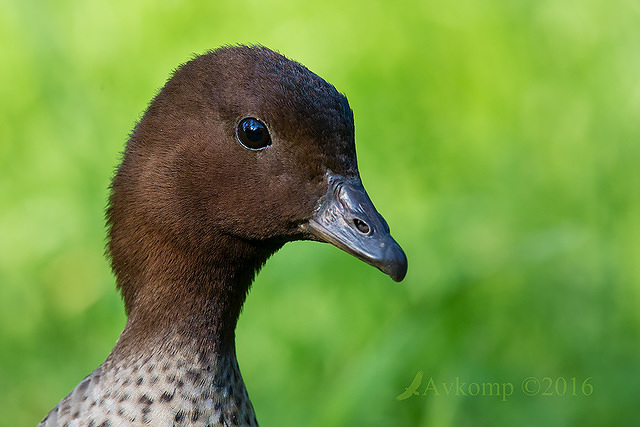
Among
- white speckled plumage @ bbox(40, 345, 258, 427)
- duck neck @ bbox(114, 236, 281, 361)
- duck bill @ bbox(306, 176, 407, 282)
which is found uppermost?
duck bill @ bbox(306, 176, 407, 282)

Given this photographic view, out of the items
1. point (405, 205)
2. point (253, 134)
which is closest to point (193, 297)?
point (253, 134)

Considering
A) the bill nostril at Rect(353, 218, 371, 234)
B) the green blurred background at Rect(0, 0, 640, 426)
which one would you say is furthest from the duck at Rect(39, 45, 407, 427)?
the green blurred background at Rect(0, 0, 640, 426)

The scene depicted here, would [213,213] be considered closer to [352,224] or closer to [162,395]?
[352,224]

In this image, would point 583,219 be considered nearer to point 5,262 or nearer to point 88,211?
point 88,211

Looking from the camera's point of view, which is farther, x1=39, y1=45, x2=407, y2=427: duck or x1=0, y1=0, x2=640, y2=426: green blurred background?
x1=0, y1=0, x2=640, y2=426: green blurred background

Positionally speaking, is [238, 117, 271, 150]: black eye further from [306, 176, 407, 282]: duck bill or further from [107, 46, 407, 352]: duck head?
[306, 176, 407, 282]: duck bill

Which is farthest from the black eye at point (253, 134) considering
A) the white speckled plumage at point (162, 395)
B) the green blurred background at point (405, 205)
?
the green blurred background at point (405, 205)

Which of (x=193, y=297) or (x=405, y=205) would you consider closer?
(x=193, y=297)

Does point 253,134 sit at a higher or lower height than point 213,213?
higher
